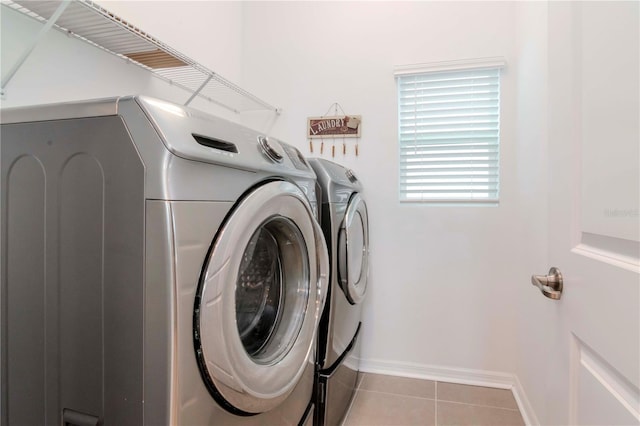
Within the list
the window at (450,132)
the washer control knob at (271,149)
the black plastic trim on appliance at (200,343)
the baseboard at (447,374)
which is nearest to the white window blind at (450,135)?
the window at (450,132)

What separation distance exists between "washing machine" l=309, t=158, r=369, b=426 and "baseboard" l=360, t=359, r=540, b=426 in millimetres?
463

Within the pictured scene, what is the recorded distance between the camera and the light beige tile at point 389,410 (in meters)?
1.64

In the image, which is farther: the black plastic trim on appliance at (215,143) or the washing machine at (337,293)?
the washing machine at (337,293)

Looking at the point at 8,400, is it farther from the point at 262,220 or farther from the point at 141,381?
the point at 262,220

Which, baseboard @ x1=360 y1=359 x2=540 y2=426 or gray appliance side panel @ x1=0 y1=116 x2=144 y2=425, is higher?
gray appliance side panel @ x1=0 y1=116 x2=144 y2=425

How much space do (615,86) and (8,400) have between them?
1447 millimetres

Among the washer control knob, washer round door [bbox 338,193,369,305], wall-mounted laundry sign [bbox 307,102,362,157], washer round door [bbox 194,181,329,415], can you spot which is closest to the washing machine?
washer round door [bbox 338,193,369,305]

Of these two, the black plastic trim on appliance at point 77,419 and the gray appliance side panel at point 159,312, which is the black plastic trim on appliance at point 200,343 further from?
the black plastic trim on appliance at point 77,419

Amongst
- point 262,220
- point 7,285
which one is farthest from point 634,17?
point 7,285

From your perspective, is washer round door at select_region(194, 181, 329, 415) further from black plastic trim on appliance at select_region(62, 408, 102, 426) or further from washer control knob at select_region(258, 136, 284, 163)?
black plastic trim on appliance at select_region(62, 408, 102, 426)

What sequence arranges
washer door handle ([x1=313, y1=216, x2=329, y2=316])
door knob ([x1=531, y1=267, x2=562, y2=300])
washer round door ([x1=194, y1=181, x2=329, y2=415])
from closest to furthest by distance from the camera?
washer round door ([x1=194, y1=181, x2=329, y2=415]) < door knob ([x1=531, y1=267, x2=562, y2=300]) < washer door handle ([x1=313, y1=216, x2=329, y2=316])

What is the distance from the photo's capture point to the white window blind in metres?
2.00

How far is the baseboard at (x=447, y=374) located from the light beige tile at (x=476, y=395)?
0.11 feet

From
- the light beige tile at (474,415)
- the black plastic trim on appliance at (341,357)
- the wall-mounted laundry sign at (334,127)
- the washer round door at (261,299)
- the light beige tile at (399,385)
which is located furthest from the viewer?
the wall-mounted laundry sign at (334,127)
